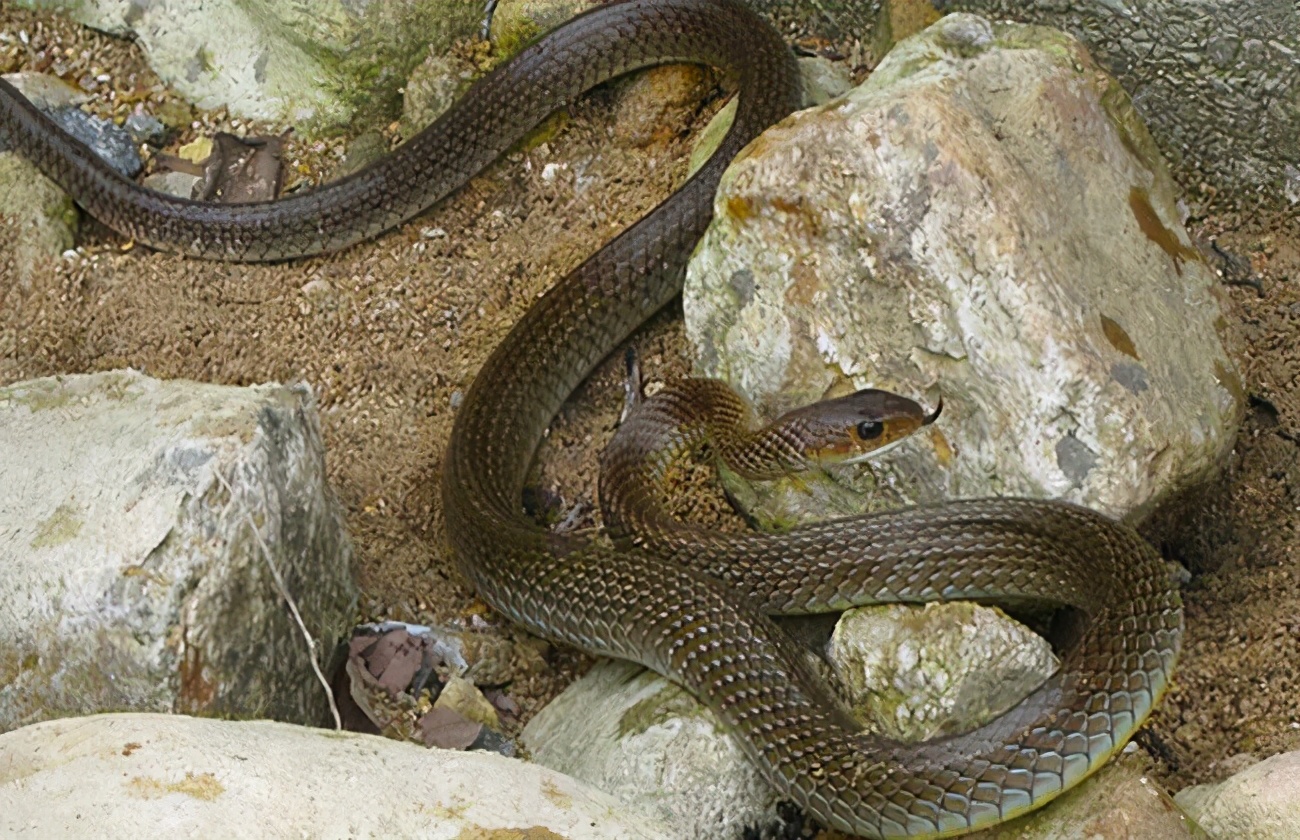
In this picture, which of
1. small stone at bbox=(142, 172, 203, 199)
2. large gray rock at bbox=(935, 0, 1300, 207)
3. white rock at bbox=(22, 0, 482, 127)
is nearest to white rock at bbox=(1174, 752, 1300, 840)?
large gray rock at bbox=(935, 0, 1300, 207)

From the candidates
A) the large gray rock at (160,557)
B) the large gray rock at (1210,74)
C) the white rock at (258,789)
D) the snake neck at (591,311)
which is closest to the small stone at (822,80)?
the snake neck at (591,311)

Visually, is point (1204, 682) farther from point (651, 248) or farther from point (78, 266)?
point (78, 266)

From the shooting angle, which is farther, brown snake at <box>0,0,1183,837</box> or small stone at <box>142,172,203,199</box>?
small stone at <box>142,172,203,199</box>

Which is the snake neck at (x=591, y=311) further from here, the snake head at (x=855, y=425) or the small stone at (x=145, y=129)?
the small stone at (x=145, y=129)

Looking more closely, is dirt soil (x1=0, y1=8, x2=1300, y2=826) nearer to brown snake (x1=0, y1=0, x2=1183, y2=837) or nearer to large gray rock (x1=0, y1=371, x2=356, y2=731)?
brown snake (x1=0, y1=0, x2=1183, y2=837)

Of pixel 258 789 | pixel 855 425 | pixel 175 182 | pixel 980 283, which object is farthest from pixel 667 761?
pixel 175 182

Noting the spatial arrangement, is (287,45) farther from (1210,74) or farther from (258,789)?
(258,789)
